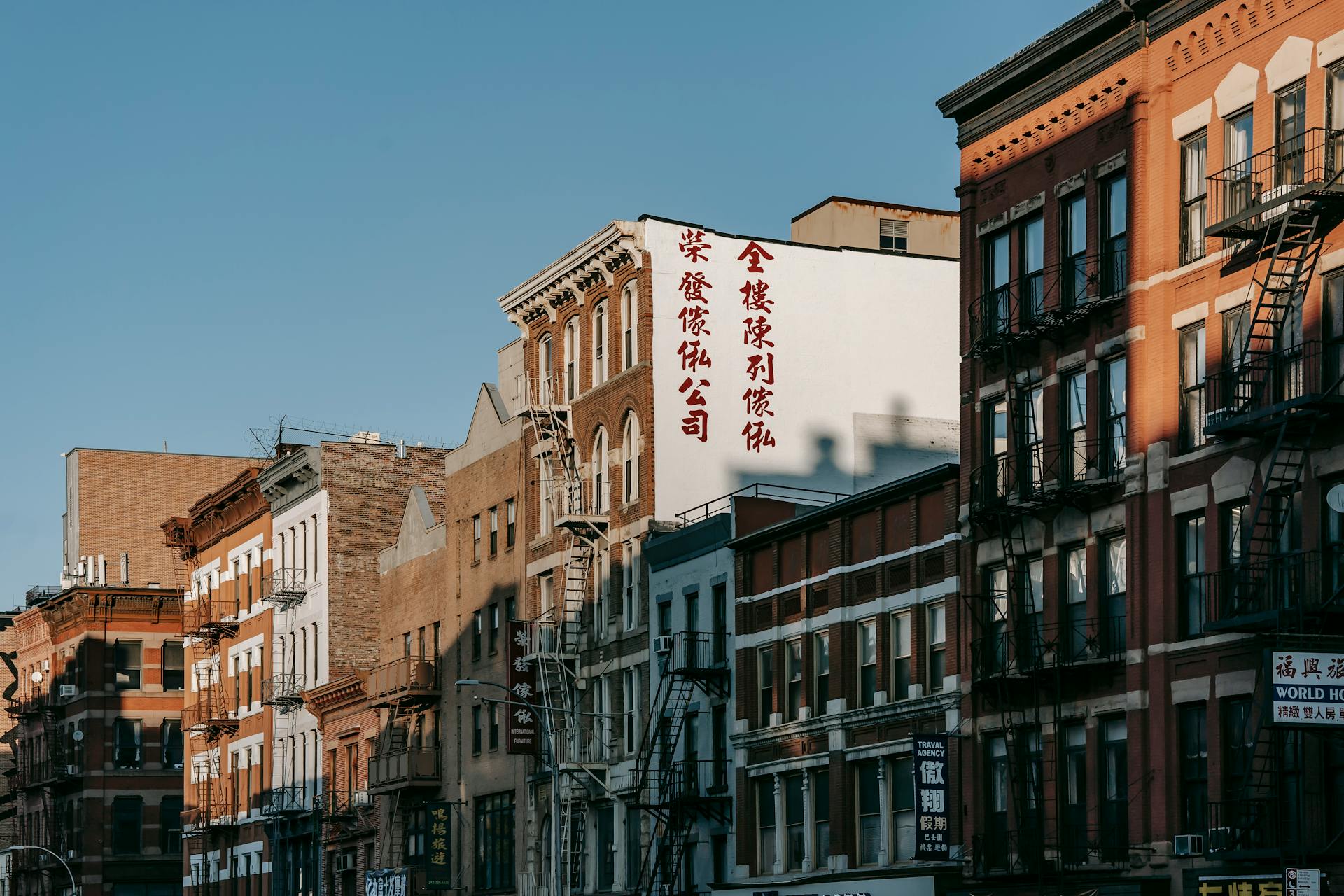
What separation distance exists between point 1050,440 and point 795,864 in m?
14.1

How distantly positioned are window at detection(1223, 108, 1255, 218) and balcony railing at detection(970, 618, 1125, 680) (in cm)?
804

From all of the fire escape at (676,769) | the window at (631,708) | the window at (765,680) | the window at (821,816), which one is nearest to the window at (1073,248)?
the window at (821,816)

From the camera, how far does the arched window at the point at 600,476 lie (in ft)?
208

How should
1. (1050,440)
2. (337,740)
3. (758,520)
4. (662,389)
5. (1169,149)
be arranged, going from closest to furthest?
(1169,149)
(1050,440)
(758,520)
(662,389)
(337,740)

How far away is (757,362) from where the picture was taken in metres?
61.4

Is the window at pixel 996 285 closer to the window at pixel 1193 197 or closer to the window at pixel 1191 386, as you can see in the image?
the window at pixel 1193 197

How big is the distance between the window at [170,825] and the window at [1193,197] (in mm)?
76812

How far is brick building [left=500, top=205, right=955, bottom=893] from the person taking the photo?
60.9 metres

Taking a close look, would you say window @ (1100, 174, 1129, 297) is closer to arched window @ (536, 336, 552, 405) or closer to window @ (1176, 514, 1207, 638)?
window @ (1176, 514, 1207, 638)

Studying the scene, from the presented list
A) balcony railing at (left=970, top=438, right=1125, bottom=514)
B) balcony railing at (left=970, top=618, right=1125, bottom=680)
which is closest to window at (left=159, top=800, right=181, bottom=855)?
balcony railing at (left=970, top=618, right=1125, bottom=680)

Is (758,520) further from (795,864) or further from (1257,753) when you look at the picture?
(1257,753)

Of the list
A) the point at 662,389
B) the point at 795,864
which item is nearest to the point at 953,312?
the point at 662,389

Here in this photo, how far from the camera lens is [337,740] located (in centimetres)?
8112

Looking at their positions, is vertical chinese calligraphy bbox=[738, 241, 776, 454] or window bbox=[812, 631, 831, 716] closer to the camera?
window bbox=[812, 631, 831, 716]
